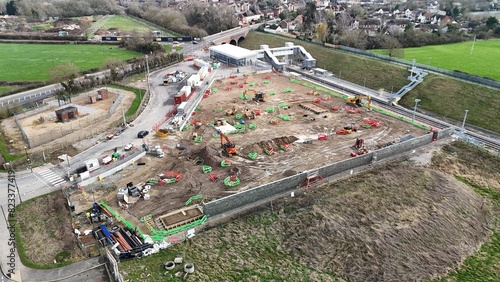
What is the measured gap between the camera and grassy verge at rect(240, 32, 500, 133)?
49438 millimetres

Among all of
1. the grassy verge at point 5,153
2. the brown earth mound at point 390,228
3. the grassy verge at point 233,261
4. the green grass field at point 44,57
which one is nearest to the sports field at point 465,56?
the brown earth mound at point 390,228

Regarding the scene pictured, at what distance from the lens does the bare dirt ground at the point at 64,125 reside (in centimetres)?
4351

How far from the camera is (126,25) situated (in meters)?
128

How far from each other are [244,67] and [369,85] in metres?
25.6

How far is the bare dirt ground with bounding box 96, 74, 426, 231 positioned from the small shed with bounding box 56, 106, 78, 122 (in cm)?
1424

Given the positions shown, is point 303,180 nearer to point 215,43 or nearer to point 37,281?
point 37,281

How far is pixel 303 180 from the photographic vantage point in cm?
3347

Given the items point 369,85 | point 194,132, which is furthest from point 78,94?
point 369,85

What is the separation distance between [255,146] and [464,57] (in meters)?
56.6

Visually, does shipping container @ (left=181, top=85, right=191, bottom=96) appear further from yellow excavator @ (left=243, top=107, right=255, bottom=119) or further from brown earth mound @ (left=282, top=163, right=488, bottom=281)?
brown earth mound @ (left=282, top=163, right=488, bottom=281)

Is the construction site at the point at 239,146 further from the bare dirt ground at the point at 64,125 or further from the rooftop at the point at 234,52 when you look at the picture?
the rooftop at the point at 234,52

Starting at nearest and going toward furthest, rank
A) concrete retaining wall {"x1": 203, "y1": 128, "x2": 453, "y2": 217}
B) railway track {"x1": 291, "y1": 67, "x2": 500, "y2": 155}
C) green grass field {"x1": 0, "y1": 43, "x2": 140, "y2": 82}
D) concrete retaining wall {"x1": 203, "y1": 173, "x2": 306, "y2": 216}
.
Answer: concrete retaining wall {"x1": 203, "y1": 173, "x2": 306, "y2": 216}
concrete retaining wall {"x1": 203, "y1": 128, "x2": 453, "y2": 217}
railway track {"x1": 291, "y1": 67, "x2": 500, "y2": 155}
green grass field {"x1": 0, "y1": 43, "x2": 140, "y2": 82}

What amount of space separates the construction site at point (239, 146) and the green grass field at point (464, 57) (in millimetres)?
23587

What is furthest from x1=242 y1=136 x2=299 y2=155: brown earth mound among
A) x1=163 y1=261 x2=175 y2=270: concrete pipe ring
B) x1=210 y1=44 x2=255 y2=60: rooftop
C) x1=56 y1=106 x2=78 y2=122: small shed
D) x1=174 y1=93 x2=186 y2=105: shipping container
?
x1=210 y1=44 x2=255 y2=60: rooftop
